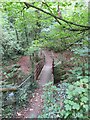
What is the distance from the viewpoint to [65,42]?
5473 mm

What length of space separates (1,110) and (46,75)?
5074 millimetres

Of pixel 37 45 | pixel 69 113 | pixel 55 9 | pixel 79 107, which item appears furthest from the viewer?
pixel 37 45

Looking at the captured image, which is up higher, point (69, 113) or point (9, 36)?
point (9, 36)

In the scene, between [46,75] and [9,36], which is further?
[9,36]

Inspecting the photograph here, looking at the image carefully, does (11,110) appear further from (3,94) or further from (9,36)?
(9,36)

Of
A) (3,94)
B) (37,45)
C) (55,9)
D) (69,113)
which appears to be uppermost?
(55,9)

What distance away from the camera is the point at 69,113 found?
307cm

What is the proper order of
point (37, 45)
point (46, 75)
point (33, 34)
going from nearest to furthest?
1. point (37, 45)
2. point (33, 34)
3. point (46, 75)

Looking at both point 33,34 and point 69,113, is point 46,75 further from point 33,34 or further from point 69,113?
point 69,113

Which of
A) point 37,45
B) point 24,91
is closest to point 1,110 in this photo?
point 24,91

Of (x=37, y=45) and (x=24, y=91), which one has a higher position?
(x=37, y=45)

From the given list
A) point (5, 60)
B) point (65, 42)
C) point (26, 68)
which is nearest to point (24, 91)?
point (65, 42)

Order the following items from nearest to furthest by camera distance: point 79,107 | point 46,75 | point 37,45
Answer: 1. point 79,107
2. point 37,45
3. point 46,75

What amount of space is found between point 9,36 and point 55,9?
831cm
